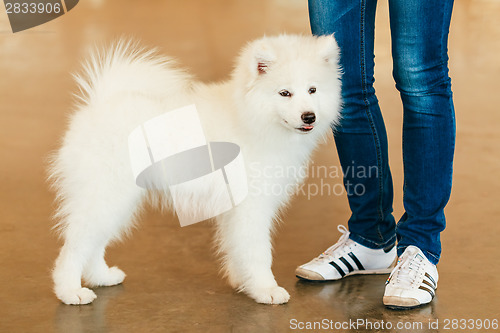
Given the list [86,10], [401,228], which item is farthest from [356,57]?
[86,10]

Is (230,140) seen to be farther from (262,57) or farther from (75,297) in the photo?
(75,297)

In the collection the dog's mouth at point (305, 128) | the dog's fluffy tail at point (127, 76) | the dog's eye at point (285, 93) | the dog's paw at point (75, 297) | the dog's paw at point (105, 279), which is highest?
the dog's fluffy tail at point (127, 76)

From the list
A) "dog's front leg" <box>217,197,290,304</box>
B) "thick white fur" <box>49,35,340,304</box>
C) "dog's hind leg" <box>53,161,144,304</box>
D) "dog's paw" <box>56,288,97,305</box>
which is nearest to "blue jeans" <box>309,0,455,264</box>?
"thick white fur" <box>49,35,340,304</box>

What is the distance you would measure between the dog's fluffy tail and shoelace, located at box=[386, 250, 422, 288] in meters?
0.97

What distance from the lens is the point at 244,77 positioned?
6.92ft

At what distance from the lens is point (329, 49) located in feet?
6.80

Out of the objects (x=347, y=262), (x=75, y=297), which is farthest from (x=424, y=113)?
(x=75, y=297)

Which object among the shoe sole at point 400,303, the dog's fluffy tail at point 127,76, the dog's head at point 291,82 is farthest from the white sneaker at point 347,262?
the dog's fluffy tail at point 127,76

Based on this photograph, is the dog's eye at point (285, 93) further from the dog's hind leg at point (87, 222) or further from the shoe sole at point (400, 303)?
the shoe sole at point (400, 303)

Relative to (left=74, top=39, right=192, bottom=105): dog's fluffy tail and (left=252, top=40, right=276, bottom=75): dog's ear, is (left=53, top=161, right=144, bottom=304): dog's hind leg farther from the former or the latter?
(left=252, top=40, right=276, bottom=75): dog's ear

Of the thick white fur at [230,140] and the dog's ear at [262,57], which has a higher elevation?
the dog's ear at [262,57]

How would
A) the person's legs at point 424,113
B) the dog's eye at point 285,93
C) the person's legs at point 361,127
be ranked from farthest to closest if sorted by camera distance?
1. the person's legs at point 361,127
2. the dog's eye at point 285,93
3. the person's legs at point 424,113

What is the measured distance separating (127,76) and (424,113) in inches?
41.0

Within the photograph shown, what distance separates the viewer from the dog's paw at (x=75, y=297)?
2.04 m
